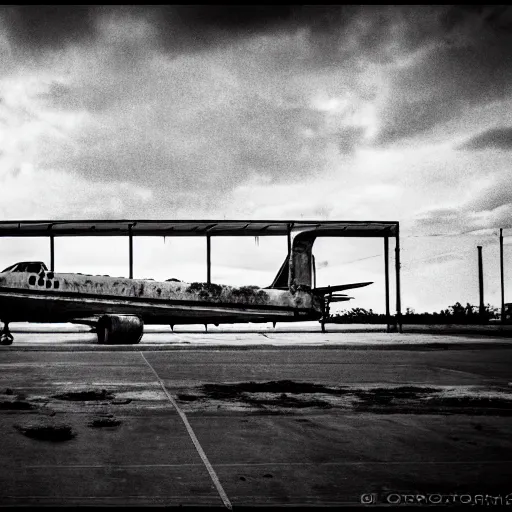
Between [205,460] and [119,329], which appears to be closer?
[205,460]

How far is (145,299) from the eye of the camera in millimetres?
32188

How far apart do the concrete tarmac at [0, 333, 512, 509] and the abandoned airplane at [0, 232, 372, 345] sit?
15.3 metres

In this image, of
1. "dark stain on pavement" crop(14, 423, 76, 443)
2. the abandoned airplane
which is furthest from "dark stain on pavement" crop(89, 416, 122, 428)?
the abandoned airplane

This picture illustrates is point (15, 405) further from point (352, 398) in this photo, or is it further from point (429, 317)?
point (429, 317)

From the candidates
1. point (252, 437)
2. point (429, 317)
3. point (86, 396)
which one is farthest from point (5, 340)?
point (429, 317)

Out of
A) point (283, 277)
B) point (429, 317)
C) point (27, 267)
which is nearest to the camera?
point (27, 267)

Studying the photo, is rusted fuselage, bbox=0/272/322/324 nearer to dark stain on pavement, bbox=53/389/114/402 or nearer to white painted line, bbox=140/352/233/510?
dark stain on pavement, bbox=53/389/114/402

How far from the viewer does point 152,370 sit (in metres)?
15.1

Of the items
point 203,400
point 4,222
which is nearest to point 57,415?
point 203,400

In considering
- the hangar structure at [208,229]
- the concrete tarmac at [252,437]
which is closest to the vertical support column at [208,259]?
the hangar structure at [208,229]

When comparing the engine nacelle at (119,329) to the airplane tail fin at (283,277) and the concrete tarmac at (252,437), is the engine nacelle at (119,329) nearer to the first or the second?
the airplane tail fin at (283,277)

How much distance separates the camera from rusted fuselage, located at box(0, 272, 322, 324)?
29.4 m

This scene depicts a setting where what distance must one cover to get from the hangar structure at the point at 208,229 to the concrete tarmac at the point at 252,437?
2471cm

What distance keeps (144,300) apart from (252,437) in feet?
83.7
